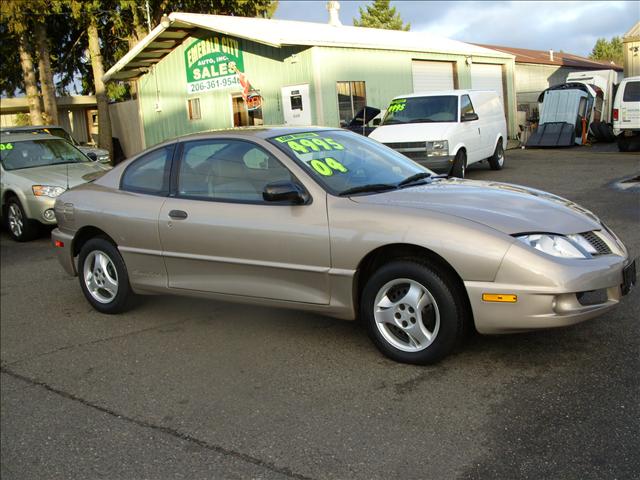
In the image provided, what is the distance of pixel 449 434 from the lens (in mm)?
3336

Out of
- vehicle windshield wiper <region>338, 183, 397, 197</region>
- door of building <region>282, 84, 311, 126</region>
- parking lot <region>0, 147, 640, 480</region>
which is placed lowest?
parking lot <region>0, 147, 640, 480</region>

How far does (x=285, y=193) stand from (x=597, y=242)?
78.8 inches

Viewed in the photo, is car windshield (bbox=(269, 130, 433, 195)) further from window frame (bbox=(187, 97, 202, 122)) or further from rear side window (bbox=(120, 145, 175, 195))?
window frame (bbox=(187, 97, 202, 122))

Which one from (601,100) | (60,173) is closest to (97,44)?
(60,173)

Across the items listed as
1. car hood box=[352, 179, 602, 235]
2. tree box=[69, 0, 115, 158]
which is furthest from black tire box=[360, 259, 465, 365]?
tree box=[69, 0, 115, 158]

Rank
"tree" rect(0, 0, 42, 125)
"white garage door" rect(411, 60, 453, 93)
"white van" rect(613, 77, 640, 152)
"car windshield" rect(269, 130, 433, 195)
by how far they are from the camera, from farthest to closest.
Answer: "white garage door" rect(411, 60, 453, 93) → "tree" rect(0, 0, 42, 125) → "white van" rect(613, 77, 640, 152) → "car windshield" rect(269, 130, 433, 195)

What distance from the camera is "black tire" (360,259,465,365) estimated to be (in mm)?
4000

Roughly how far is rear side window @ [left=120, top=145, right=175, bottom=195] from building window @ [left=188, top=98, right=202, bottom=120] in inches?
626

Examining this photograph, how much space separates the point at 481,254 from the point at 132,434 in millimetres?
2186

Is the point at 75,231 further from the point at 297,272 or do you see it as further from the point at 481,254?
the point at 481,254

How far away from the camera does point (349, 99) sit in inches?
733

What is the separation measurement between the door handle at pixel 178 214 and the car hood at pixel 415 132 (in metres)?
8.20

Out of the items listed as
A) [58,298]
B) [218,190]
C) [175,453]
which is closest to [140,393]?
[175,453]

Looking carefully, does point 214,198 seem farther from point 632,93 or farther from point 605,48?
point 605,48
